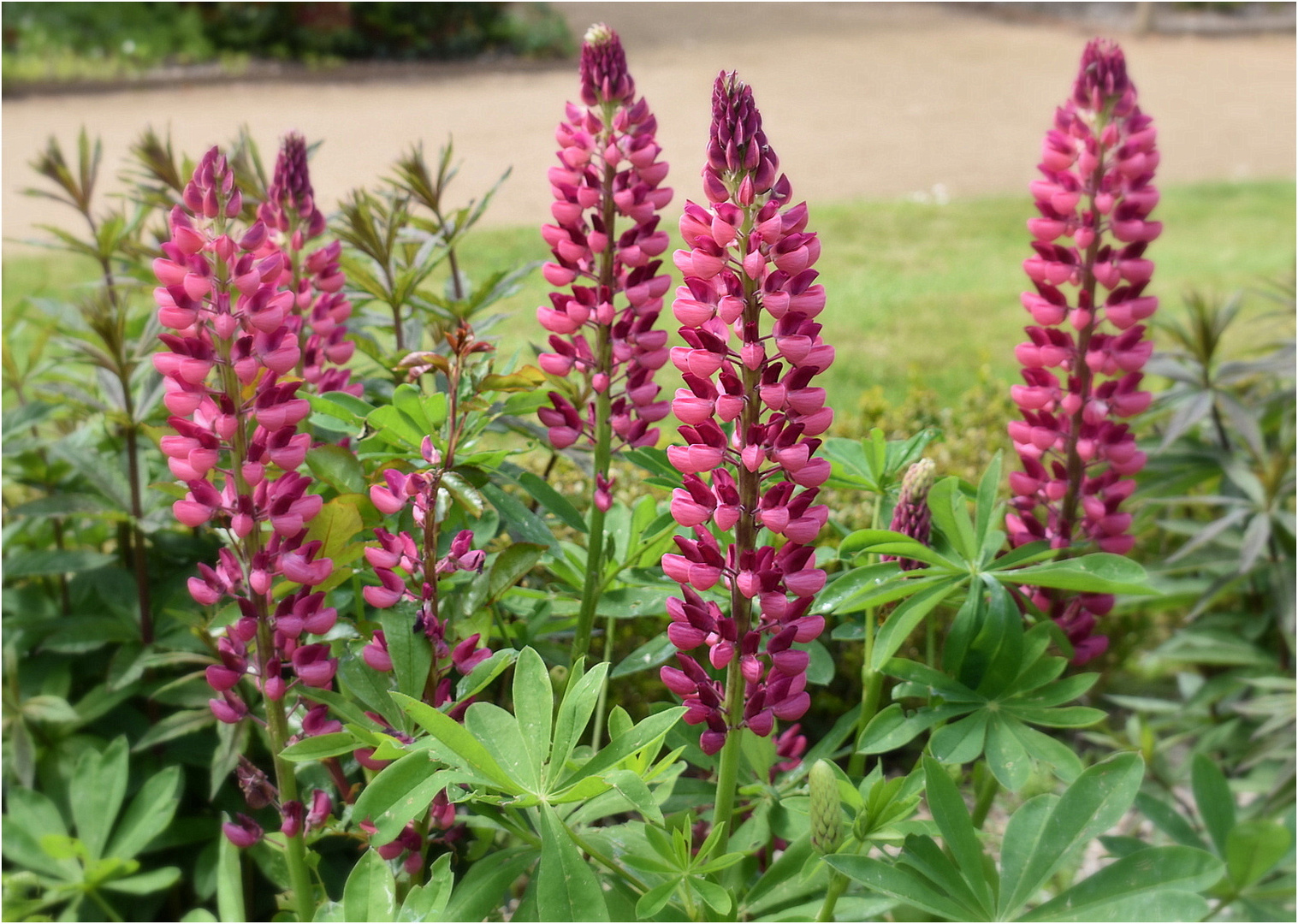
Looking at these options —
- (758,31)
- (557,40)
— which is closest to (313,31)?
(557,40)

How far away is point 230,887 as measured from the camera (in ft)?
5.72

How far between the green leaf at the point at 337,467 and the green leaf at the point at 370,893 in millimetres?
479

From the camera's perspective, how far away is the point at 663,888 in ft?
4.19

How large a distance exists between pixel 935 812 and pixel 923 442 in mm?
596

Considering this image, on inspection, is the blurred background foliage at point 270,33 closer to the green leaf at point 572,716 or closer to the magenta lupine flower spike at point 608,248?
the magenta lupine flower spike at point 608,248

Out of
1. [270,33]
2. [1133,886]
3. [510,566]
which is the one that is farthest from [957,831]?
[270,33]

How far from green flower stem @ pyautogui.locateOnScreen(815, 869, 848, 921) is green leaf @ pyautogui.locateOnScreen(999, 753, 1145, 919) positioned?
0.19 m

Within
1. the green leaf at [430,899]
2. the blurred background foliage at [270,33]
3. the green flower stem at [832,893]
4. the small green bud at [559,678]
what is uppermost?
the blurred background foliage at [270,33]

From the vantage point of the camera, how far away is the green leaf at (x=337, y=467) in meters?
1.54

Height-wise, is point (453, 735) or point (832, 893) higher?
point (453, 735)

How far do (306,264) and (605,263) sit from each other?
1.57ft

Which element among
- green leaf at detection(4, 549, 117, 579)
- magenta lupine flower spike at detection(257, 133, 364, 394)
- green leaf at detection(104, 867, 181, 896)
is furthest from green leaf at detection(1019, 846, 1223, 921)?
green leaf at detection(4, 549, 117, 579)

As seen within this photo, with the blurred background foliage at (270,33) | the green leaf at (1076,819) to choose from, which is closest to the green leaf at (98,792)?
the green leaf at (1076,819)

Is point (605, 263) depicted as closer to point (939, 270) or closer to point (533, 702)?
point (533, 702)
